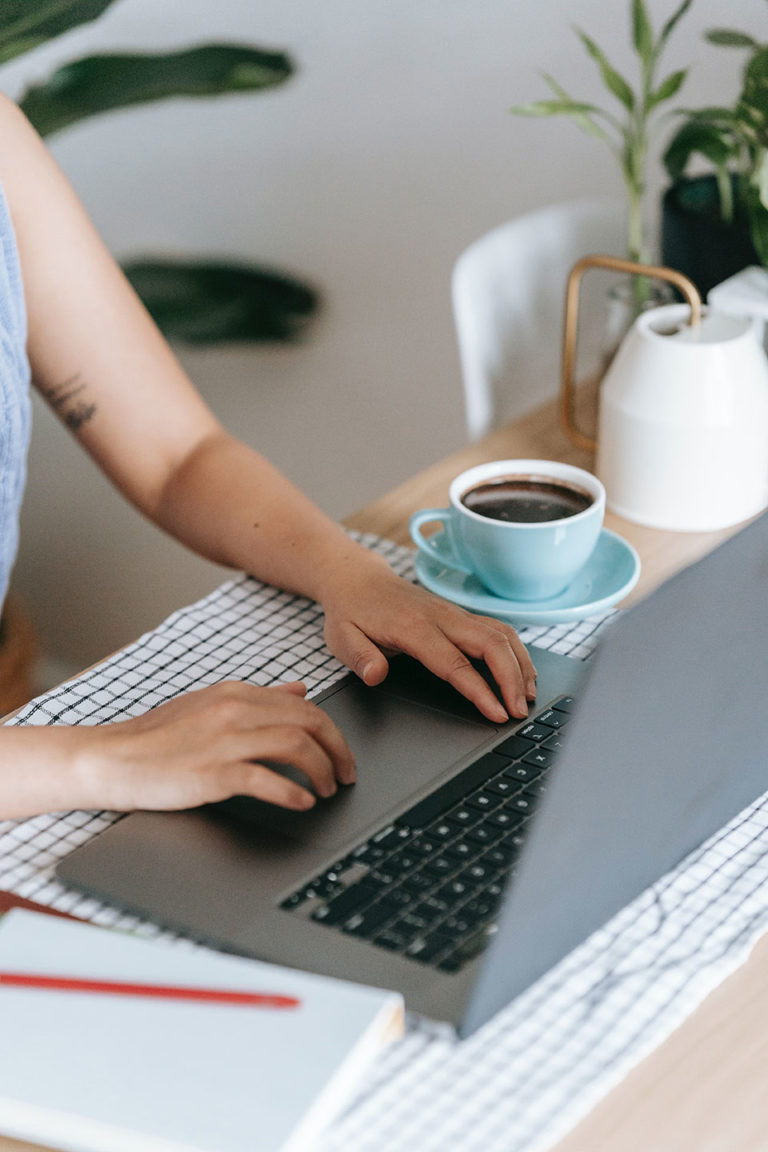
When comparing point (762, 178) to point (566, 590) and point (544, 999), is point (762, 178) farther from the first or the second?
point (544, 999)

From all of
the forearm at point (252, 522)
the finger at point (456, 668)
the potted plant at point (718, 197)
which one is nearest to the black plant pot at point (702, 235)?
the potted plant at point (718, 197)

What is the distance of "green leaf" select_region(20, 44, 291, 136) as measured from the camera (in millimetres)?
1731

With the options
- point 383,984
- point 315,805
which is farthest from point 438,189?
point 383,984

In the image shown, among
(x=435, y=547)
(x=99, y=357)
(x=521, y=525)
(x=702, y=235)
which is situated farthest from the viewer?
(x=702, y=235)

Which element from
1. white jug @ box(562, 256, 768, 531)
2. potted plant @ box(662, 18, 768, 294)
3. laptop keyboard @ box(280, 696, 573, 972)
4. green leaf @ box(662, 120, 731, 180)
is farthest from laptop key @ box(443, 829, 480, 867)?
green leaf @ box(662, 120, 731, 180)

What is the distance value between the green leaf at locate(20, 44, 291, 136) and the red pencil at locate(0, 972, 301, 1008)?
4.71ft

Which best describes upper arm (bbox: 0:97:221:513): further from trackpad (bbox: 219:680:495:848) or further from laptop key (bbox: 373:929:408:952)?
laptop key (bbox: 373:929:408:952)

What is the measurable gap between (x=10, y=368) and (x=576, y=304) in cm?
45

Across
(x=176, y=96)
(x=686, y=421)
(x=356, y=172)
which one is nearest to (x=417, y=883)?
(x=686, y=421)

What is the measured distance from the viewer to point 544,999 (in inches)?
22.0

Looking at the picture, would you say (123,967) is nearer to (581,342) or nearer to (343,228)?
(581,342)

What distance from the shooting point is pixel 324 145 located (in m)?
1.75

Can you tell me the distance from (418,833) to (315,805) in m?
0.06

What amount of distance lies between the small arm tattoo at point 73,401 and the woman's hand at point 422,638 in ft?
1.02
